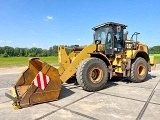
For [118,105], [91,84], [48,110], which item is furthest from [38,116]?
[91,84]

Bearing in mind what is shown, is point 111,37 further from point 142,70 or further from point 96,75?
point 142,70

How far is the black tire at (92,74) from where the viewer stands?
5630mm

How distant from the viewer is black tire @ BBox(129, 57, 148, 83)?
7.30m

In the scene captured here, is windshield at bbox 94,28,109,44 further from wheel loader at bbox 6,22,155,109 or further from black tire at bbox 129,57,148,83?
black tire at bbox 129,57,148,83

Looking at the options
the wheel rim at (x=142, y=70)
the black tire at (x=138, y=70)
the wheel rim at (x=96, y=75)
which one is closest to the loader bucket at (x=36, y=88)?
the wheel rim at (x=96, y=75)

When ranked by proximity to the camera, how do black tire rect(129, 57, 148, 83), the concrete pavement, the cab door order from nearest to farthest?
the concrete pavement, the cab door, black tire rect(129, 57, 148, 83)

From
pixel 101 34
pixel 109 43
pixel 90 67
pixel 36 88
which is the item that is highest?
pixel 101 34

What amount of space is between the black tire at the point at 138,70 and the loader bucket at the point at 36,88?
373cm

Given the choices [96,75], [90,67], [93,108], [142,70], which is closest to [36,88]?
[93,108]

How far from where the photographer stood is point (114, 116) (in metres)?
3.72

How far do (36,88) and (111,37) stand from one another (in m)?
3.86

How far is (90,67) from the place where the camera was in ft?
19.1

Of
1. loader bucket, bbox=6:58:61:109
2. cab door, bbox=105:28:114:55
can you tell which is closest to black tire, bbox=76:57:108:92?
cab door, bbox=105:28:114:55

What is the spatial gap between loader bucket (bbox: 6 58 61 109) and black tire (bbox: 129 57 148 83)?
373cm
